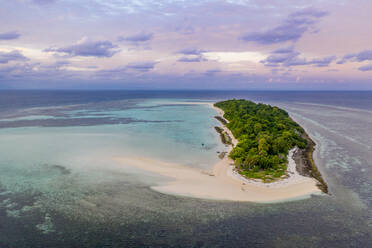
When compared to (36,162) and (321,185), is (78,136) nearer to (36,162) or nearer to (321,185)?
(36,162)

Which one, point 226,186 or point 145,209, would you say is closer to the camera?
point 145,209

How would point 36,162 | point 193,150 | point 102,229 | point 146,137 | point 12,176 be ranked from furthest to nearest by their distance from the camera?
point 146,137 < point 193,150 < point 36,162 < point 12,176 < point 102,229

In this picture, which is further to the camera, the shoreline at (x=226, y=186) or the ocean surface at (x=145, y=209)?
the shoreline at (x=226, y=186)

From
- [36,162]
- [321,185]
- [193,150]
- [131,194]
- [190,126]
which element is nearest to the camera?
[131,194]

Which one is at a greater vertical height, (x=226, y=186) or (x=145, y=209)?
(x=226, y=186)

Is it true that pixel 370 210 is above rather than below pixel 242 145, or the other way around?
below

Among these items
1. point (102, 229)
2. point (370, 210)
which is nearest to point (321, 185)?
point (370, 210)

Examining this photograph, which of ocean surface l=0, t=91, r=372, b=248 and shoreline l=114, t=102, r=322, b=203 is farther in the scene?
shoreline l=114, t=102, r=322, b=203

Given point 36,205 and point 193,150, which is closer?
point 36,205
